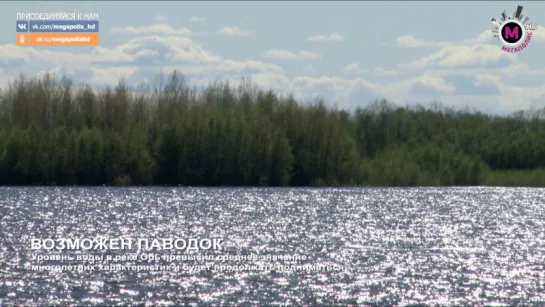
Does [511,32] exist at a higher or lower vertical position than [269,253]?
higher

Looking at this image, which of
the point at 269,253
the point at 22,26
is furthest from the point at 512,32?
the point at 22,26

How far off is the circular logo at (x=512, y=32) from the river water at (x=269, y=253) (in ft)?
35.0

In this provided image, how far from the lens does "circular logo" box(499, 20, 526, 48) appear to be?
44.9 m

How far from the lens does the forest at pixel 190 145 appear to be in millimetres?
91688

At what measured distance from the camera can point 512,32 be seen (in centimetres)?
4509

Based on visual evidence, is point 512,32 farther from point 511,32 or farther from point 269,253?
point 269,253

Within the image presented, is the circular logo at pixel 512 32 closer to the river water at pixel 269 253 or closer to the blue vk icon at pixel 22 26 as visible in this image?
the river water at pixel 269 253

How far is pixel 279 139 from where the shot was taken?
9738 cm

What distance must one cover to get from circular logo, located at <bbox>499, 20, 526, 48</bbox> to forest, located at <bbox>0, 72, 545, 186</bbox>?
52.6 meters

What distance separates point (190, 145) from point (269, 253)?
5605cm

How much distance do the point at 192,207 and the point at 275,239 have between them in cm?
2147

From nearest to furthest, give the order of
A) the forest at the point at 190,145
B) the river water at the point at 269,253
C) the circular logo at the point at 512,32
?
the river water at the point at 269,253
the circular logo at the point at 512,32
the forest at the point at 190,145

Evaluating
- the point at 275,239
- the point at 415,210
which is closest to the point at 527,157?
the point at 415,210

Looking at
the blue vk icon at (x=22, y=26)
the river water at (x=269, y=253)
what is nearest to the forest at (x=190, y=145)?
the river water at (x=269, y=253)
